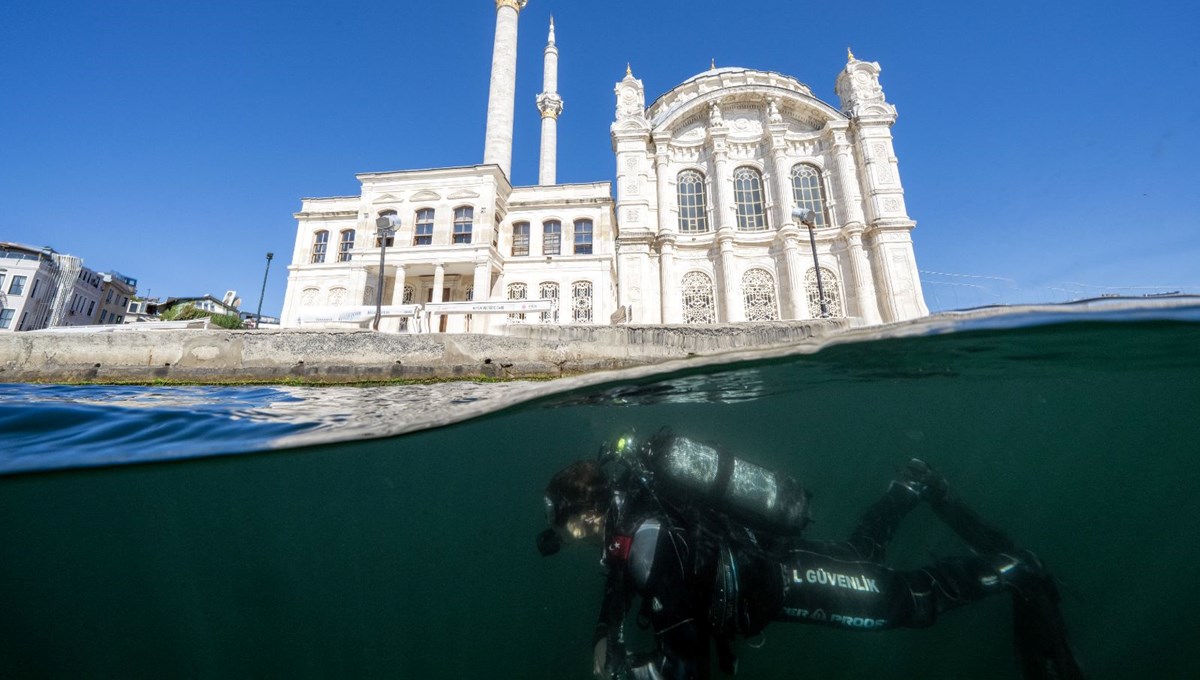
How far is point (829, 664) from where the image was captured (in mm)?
6402

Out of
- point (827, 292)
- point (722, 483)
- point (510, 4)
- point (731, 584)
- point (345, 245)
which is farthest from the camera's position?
point (510, 4)

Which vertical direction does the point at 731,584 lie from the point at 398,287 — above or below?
below

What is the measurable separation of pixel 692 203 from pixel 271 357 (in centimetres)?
1748

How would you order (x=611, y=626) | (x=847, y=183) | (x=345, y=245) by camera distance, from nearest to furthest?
(x=611, y=626)
(x=847, y=183)
(x=345, y=245)

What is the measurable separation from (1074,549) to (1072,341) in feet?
A: 25.3

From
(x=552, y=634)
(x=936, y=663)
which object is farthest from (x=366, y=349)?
(x=936, y=663)

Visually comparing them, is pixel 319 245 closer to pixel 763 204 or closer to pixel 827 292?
pixel 763 204

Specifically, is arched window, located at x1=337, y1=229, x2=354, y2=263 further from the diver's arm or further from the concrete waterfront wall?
the diver's arm

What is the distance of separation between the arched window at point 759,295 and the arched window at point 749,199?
7.72 ft

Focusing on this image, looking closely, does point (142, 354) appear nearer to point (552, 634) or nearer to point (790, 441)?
point (552, 634)

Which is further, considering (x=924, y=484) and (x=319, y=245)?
(x=319, y=245)

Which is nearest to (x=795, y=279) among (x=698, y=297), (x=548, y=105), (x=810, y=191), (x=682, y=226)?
(x=698, y=297)

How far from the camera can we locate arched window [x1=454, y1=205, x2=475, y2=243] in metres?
21.8

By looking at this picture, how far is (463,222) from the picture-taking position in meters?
21.9
